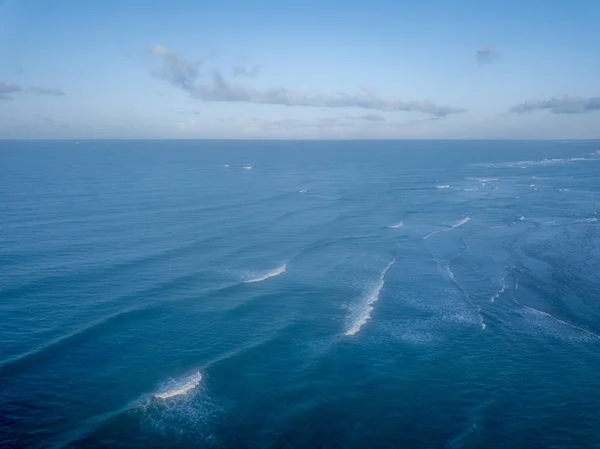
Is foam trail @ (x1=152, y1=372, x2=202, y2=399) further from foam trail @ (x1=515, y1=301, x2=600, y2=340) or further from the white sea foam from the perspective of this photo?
foam trail @ (x1=515, y1=301, x2=600, y2=340)

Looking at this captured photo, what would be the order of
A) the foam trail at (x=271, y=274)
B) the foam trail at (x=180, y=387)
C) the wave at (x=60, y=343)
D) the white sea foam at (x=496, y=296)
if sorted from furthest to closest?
the foam trail at (x=271, y=274) → the white sea foam at (x=496, y=296) → the wave at (x=60, y=343) → the foam trail at (x=180, y=387)

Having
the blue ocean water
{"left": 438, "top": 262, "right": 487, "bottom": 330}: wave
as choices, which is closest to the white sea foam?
the blue ocean water

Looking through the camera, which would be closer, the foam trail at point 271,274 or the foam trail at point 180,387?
the foam trail at point 180,387

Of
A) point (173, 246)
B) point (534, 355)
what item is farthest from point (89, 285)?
point (534, 355)

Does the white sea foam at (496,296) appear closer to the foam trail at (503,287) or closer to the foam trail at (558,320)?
the foam trail at (503,287)

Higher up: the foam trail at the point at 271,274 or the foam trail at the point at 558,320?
the foam trail at the point at 271,274

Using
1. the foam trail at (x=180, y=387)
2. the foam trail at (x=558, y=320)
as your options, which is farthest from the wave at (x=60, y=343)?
the foam trail at (x=558, y=320)

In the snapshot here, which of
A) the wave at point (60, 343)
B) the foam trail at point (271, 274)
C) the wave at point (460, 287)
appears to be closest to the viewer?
the wave at point (60, 343)

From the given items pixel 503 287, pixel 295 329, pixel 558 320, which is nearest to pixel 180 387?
pixel 295 329
